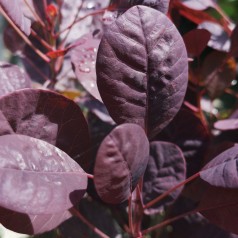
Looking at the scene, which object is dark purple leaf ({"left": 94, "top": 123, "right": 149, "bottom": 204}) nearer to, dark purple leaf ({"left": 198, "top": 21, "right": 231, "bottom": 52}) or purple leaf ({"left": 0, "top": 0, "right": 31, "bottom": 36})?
purple leaf ({"left": 0, "top": 0, "right": 31, "bottom": 36})

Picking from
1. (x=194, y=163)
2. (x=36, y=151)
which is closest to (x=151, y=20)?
(x=36, y=151)

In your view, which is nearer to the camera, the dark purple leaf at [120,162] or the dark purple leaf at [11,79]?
the dark purple leaf at [120,162]

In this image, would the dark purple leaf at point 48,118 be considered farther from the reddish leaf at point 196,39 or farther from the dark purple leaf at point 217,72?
the dark purple leaf at point 217,72

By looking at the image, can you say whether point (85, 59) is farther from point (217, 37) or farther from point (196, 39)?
point (217, 37)

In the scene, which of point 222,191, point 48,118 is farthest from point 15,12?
point 222,191

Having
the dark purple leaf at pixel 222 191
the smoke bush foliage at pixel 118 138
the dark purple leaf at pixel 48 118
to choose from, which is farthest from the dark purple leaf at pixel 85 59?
the dark purple leaf at pixel 222 191
